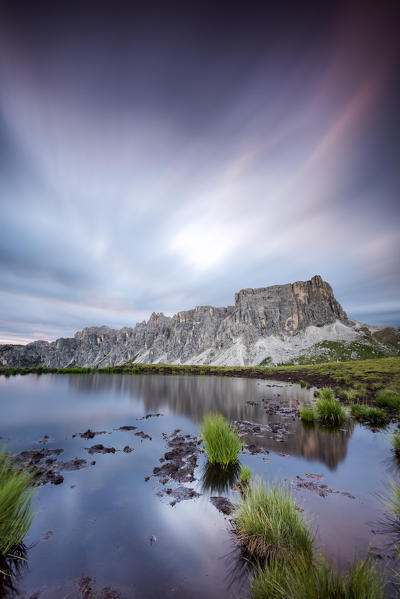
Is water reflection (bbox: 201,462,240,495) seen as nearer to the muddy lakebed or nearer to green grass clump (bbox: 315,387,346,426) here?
the muddy lakebed

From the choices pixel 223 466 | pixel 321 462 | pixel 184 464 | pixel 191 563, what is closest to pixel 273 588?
pixel 191 563

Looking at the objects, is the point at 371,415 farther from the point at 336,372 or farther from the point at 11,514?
the point at 336,372

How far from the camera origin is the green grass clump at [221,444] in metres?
10.0

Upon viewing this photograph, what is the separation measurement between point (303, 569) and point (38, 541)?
647 cm

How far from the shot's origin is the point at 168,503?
7.62m

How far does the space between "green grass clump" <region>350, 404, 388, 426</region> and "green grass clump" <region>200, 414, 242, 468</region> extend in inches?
549

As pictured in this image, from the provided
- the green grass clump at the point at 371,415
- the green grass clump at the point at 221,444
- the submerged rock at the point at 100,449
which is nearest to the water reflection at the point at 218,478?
the green grass clump at the point at 221,444

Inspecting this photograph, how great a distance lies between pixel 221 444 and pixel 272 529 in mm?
5363

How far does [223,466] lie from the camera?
33.0ft

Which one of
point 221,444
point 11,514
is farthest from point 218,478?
point 11,514

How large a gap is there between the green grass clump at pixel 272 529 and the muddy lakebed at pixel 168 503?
0.45 meters

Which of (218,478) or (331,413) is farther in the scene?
(331,413)

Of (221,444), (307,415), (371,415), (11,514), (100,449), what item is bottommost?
(100,449)

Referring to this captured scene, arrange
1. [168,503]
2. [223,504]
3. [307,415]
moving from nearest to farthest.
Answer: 1. [223,504]
2. [168,503]
3. [307,415]
